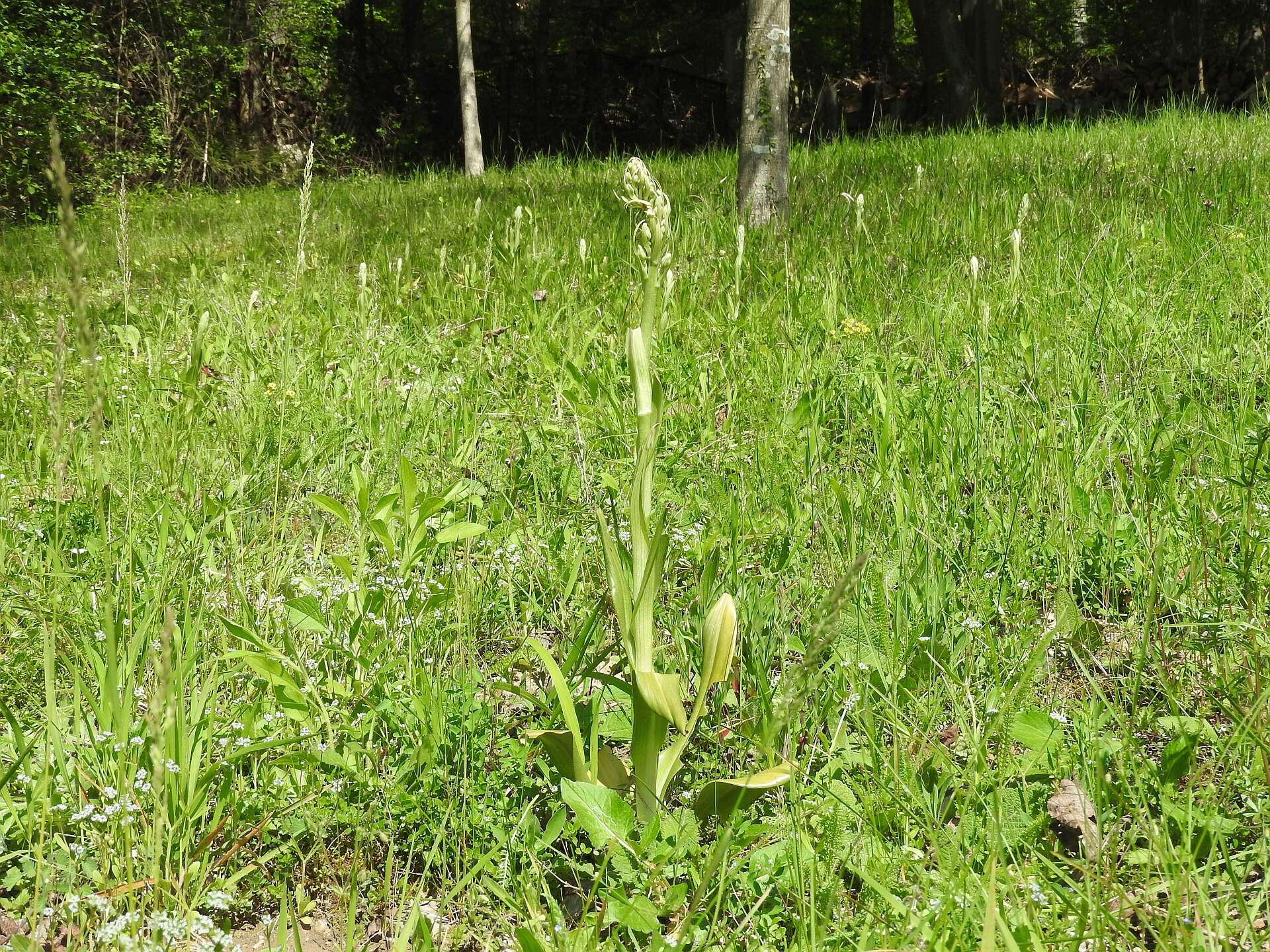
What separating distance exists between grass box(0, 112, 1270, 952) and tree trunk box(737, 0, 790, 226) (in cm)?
112

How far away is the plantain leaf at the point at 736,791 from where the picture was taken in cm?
127

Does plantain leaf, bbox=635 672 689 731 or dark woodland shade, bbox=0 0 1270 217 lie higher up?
dark woodland shade, bbox=0 0 1270 217

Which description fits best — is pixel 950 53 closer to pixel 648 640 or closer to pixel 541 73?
pixel 541 73

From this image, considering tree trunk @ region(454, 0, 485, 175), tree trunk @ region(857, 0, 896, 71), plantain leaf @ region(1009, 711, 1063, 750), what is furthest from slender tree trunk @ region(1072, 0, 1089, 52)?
plantain leaf @ region(1009, 711, 1063, 750)

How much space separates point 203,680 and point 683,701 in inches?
30.8

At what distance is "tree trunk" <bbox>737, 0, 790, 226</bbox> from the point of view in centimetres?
446

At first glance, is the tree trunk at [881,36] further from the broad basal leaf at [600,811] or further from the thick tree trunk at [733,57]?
the broad basal leaf at [600,811]

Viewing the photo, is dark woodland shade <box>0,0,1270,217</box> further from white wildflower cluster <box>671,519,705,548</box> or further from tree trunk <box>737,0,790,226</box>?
white wildflower cluster <box>671,519,705,548</box>

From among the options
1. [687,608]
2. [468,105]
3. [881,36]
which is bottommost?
[687,608]

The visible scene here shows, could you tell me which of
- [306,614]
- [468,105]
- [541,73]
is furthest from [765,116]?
[541,73]

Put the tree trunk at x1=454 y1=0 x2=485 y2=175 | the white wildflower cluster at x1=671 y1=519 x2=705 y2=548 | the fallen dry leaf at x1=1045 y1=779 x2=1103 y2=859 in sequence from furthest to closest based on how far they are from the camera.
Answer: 1. the tree trunk at x1=454 y1=0 x2=485 y2=175
2. the white wildflower cluster at x1=671 y1=519 x2=705 y2=548
3. the fallen dry leaf at x1=1045 y1=779 x2=1103 y2=859

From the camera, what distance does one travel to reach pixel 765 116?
182 inches

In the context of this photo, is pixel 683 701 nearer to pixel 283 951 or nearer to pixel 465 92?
pixel 283 951

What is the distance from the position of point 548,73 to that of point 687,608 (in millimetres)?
17736
